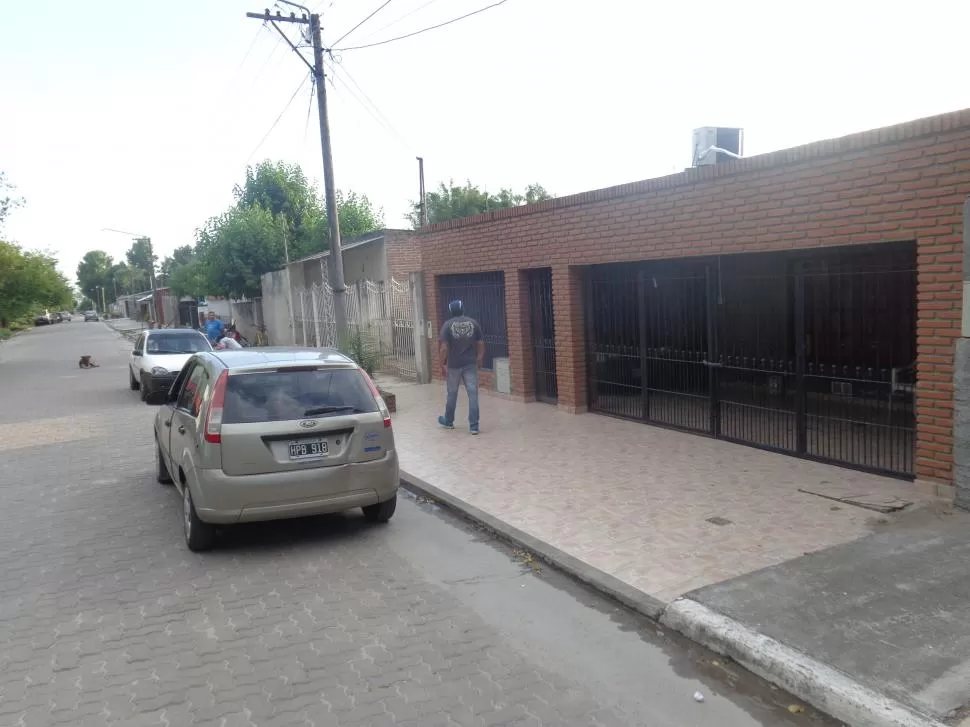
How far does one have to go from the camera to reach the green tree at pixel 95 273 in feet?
455

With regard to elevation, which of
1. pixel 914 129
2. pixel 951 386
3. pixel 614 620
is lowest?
pixel 614 620

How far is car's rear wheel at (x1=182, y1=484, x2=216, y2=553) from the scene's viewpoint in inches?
241

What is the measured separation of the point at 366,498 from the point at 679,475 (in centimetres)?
330

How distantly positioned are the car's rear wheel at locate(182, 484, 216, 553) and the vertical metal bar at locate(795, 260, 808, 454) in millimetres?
5805

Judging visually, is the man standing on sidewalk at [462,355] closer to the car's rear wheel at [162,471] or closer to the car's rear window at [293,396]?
the car's rear wheel at [162,471]

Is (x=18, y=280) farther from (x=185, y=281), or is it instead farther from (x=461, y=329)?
(x=461, y=329)

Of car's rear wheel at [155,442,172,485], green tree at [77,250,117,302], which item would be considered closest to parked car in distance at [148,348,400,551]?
car's rear wheel at [155,442,172,485]

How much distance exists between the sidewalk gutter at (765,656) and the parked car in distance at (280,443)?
1.64 metres

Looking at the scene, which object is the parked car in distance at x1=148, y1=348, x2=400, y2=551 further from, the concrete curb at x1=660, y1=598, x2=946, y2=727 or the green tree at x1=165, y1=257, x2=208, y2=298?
the green tree at x1=165, y1=257, x2=208, y2=298

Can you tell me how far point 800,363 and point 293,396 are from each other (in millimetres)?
5096

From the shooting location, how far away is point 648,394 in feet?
34.6

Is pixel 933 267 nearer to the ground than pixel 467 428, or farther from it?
farther from it

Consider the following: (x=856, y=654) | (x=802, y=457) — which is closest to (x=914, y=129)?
(x=802, y=457)

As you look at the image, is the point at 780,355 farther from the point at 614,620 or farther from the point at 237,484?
the point at 237,484
